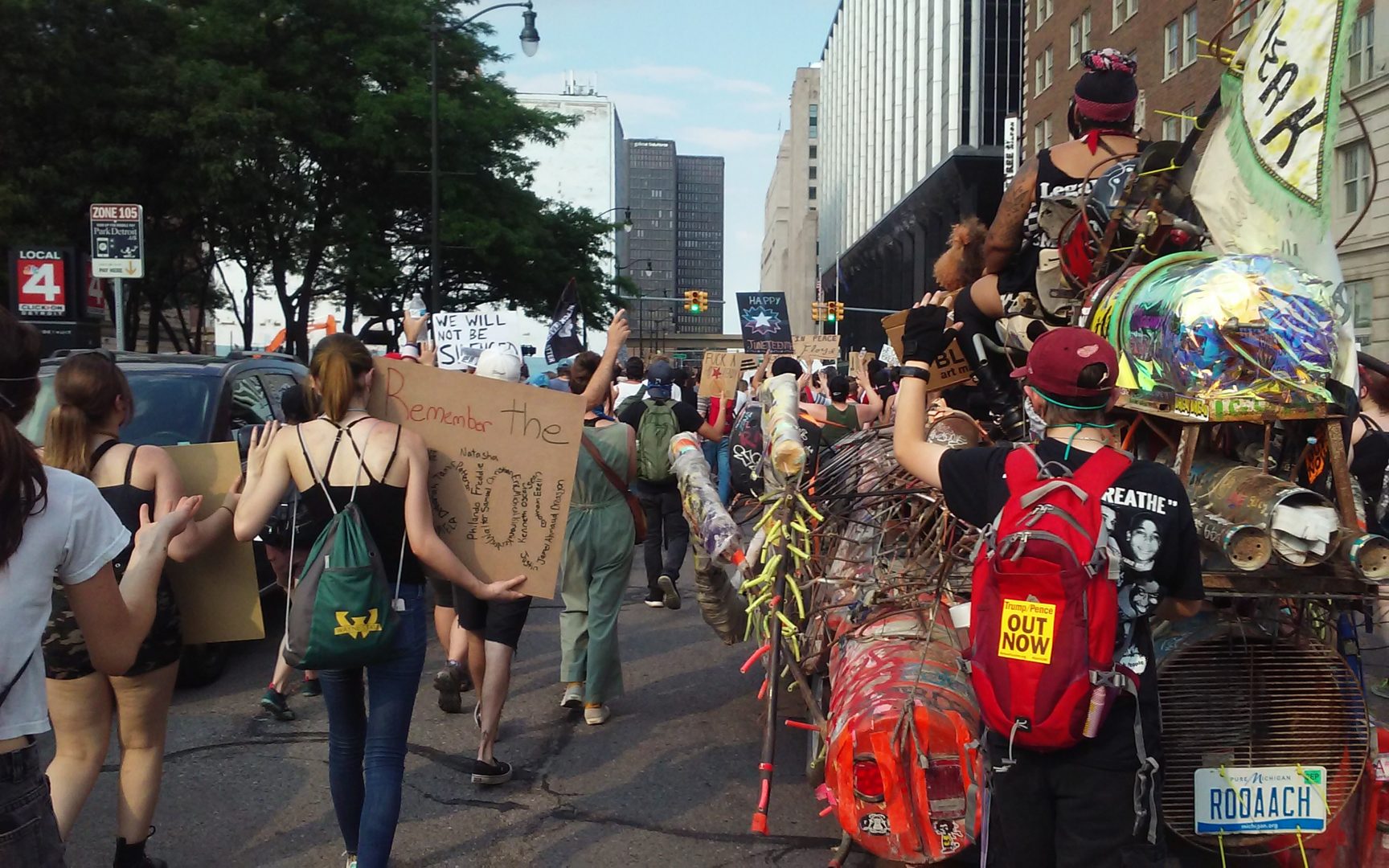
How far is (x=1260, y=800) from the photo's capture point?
11.4 ft

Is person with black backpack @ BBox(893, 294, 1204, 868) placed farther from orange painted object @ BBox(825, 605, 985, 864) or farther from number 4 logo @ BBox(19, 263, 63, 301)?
number 4 logo @ BBox(19, 263, 63, 301)

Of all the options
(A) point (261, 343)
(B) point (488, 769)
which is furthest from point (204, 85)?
(A) point (261, 343)

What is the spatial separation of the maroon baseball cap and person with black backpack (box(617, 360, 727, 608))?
610cm

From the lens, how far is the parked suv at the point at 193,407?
6977 mm

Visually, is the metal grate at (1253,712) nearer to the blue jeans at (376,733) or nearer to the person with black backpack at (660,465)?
the blue jeans at (376,733)

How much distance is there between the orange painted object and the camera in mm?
3482

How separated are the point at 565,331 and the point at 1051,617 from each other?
11889 millimetres

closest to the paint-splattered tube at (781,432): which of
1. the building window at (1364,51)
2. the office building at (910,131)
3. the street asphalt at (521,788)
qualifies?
the street asphalt at (521,788)

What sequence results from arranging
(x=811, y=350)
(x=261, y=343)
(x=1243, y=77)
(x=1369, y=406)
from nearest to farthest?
(x=1243, y=77) → (x=1369, y=406) → (x=811, y=350) → (x=261, y=343)

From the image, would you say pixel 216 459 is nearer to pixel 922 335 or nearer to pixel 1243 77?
pixel 922 335

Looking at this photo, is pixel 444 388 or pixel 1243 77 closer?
pixel 1243 77

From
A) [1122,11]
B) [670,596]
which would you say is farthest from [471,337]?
[1122,11]

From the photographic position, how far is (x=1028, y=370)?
312cm

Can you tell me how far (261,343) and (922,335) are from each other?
72377mm
